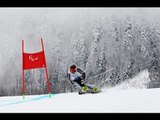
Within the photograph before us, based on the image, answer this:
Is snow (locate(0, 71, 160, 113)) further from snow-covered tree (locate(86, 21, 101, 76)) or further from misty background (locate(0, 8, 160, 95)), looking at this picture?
snow-covered tree (locate(86, 21, 101, 76))

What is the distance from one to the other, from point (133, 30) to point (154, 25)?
45.7 inches

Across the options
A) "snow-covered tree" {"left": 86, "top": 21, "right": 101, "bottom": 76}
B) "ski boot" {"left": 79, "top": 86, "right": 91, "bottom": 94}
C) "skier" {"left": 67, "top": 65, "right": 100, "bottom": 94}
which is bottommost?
"snow-covered tree" {"left": 86, "top": 21, "right": 101, "bottom": 76}

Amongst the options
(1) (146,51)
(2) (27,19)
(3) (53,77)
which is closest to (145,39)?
(1) (146,51)

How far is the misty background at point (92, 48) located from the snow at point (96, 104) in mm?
4759

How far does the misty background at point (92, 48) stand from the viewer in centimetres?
1639

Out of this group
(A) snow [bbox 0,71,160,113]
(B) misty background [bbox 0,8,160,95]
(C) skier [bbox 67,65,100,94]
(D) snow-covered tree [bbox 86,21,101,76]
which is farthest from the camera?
(B) misty background [bbox 0,8,160,95]

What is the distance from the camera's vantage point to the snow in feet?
24.3

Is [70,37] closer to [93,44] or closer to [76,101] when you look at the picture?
[93,44]

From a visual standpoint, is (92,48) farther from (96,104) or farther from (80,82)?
(96,104)

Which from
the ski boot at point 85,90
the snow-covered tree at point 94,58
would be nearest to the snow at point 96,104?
the ski boot at point 85,90

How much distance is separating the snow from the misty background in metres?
4.76

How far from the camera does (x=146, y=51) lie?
1689cm

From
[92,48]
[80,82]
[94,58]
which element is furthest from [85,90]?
[92,48]

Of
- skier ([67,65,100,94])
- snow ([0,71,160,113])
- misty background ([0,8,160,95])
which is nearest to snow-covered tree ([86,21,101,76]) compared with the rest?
misty background ([0,8,160,95])
